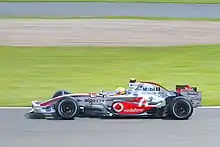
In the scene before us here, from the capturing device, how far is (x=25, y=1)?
30.8 metres

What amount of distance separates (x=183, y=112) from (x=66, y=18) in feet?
53.5

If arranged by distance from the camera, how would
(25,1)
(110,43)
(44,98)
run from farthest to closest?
(25,1)
(110,43)
(44,98)

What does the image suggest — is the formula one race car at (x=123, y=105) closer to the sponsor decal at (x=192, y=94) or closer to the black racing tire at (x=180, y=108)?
the black racing tire at (x=180, y=108)

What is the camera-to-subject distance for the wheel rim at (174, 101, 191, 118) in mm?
9266

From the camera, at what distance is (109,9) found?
92.9 ft

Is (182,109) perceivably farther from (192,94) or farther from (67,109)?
(67,109)

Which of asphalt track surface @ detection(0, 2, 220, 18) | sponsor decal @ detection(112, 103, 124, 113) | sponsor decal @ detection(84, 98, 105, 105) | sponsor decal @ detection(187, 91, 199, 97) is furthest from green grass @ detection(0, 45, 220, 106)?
asphalt track surface @ detection(0, 2, 220, 18)

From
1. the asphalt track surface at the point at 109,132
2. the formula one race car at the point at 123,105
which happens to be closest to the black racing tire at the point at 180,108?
the formula one race car at the point at 123,105

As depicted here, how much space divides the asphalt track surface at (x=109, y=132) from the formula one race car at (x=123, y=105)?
122mm

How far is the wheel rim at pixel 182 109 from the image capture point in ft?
30.4

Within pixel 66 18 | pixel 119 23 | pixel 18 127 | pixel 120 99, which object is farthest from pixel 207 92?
pixel 66 18

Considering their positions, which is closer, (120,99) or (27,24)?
(120,99)

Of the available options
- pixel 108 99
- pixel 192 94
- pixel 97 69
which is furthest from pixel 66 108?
pixel 97 69

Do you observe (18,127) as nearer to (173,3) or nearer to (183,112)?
(183,112)
